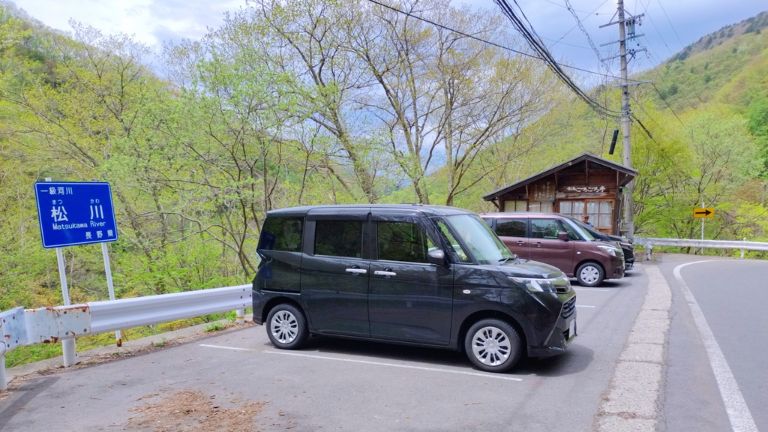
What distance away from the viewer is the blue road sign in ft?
19.9

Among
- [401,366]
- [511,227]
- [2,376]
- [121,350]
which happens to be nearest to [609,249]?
[511,227]

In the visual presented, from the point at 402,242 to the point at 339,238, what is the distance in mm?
916

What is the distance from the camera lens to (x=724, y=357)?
6168 millimetres

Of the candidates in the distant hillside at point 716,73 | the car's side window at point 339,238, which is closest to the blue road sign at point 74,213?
the car's side window at point 339,238

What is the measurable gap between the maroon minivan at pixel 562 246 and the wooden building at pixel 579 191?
662 centimetres

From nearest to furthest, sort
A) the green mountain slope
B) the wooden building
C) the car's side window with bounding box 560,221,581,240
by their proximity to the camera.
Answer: the car's side window with bounding box 560,221,581,240
the wooden building
the green mountain slope

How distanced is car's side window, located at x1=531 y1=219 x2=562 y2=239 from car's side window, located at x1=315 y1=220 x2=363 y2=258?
8.58m

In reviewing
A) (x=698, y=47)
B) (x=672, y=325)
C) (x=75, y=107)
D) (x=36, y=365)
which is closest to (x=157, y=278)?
(x=75, y=107)

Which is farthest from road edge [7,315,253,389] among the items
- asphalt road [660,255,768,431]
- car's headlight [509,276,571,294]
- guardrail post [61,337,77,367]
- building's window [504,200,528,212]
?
building's window [504,200,528,212]

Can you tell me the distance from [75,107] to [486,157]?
68.0 ft

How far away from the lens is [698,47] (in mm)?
75750

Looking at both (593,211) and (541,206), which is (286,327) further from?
(593,211)

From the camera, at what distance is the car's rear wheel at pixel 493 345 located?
5.57 metres

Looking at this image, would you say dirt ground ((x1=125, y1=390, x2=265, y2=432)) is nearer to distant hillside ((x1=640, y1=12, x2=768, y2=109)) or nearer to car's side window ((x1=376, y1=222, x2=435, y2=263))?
car's side window ((x1=376, y1=222, x2=435, y2=263))
